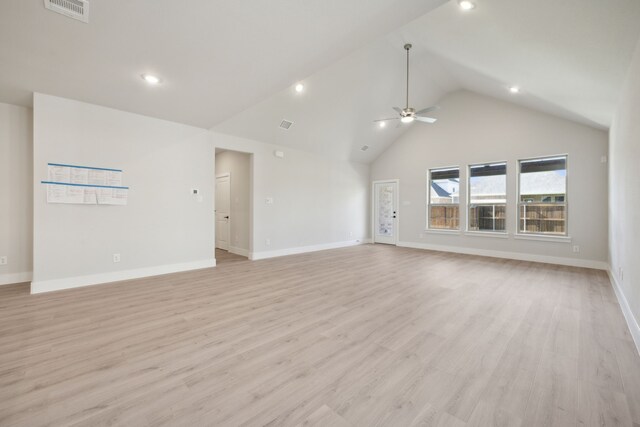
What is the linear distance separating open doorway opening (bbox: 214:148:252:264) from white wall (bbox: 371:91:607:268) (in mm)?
4389

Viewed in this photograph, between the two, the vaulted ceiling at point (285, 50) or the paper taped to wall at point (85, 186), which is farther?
the paper taped to wall at point (85, 186)

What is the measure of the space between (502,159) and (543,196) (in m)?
1.17

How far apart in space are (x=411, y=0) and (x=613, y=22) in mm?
1799

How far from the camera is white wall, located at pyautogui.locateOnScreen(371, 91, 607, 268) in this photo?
533 centimetres

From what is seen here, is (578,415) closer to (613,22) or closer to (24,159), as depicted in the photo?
(613,22)

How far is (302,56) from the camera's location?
9.66ft

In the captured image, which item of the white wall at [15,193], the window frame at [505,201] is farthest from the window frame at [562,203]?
the white wall at [15,193]

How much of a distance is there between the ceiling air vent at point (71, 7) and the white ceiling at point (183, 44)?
0.06 metres

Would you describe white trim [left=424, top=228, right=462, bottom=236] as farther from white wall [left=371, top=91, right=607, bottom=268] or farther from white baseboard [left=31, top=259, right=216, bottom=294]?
white baseboard [left=31, top=259, right=216, bottom=294]

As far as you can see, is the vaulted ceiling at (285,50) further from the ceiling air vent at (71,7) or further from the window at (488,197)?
the window at (488,197)

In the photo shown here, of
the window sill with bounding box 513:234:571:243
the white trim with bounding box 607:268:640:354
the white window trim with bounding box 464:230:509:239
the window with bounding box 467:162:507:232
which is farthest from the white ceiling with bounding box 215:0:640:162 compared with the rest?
the white window trim with bounding box 464:230:509:239

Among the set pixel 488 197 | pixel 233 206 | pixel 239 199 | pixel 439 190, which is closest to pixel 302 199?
pixel 239 199

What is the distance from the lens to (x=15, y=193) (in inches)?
161

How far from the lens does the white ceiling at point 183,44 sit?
227 cm
